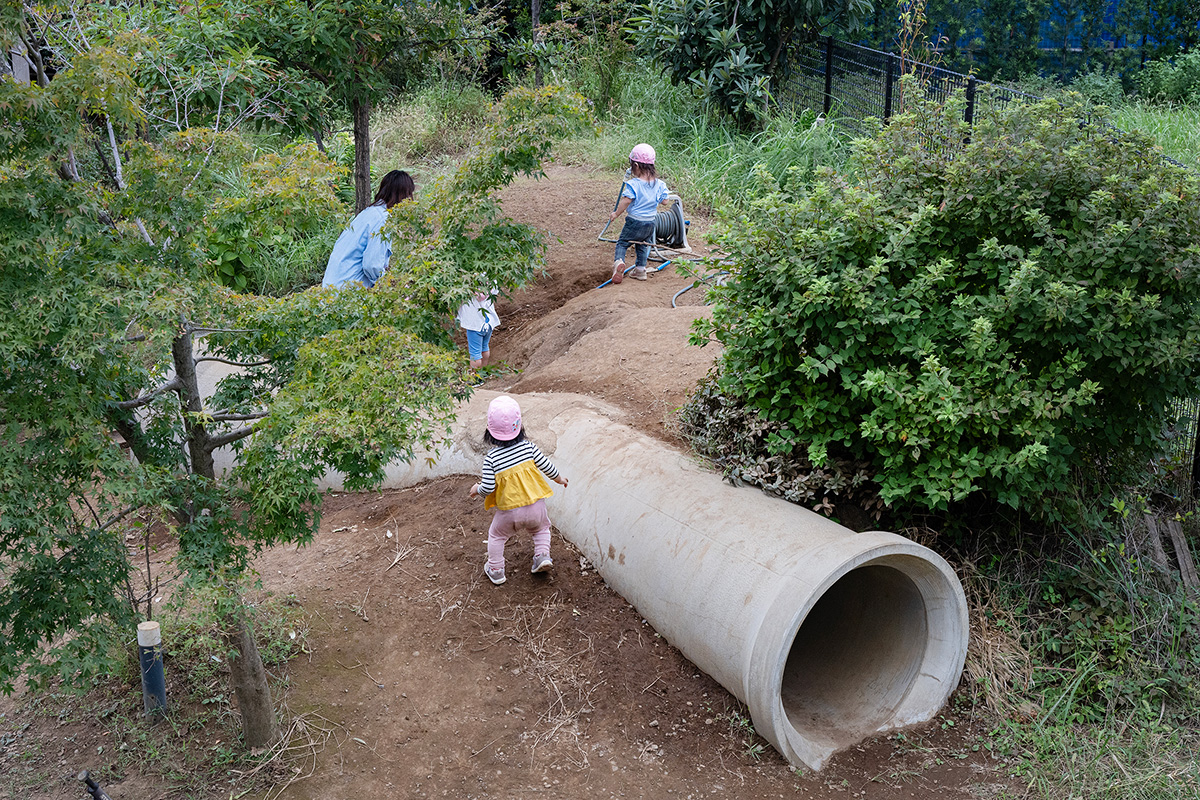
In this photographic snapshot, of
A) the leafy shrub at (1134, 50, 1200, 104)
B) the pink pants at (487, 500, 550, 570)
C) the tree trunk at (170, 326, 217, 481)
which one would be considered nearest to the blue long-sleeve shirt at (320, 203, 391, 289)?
the pink pants at (487, 500, 550, 570)

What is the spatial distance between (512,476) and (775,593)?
1418 millimetres

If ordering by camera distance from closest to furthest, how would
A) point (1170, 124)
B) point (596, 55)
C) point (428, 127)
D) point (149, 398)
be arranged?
Answer: point (149, 398) < point (1170, 124) < point (596, 55) < point (428, 127)

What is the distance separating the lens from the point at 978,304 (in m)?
4.34

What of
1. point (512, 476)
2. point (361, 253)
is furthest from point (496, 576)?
point (361, 253)

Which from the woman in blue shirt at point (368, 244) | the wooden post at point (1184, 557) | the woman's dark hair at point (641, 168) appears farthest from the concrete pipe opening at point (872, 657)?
the woman's dark hair at point (641, 168)

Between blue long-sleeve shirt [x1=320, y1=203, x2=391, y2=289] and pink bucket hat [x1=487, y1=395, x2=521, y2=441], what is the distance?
1.82 metres

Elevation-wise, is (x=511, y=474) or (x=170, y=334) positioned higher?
(x=170, y=334)

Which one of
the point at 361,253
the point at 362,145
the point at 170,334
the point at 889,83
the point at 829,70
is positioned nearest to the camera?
the point at 170,334

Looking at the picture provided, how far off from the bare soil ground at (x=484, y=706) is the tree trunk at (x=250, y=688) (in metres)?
0.19

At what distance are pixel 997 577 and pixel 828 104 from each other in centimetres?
787

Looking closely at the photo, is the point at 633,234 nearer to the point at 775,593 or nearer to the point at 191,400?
the point at 775,593

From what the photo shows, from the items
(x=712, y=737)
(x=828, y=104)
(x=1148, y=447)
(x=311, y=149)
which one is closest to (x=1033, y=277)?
(x=1148, y=447)

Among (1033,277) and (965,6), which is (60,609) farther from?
(965,6)

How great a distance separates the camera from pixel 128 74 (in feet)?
9.89
